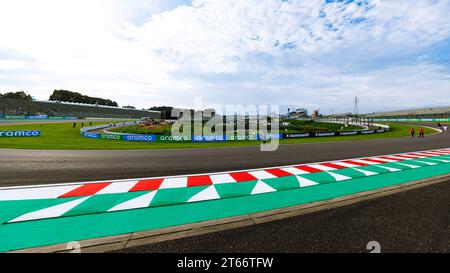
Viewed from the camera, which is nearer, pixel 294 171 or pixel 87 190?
pixel 87 190

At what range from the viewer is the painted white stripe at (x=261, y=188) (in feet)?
18.0

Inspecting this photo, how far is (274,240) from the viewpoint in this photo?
3.13 m

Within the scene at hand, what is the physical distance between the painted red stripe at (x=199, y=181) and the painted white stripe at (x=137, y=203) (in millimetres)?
1383

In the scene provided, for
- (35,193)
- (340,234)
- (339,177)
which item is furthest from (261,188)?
(35,193)

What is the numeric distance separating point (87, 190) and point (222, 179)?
411 cm

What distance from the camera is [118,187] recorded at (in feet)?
19.1

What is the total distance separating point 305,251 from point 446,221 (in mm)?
3240

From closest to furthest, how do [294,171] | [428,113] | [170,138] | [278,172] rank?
1. [278,172]
2. [294,171]
3. [170,138]
4. [428,113]

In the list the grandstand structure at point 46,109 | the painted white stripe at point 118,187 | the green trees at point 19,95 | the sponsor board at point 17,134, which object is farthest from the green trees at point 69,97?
the painted white stripe at point 118,187

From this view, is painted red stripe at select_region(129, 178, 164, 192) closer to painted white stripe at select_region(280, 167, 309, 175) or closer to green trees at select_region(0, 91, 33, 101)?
painted white stripe at select_region(280, 167, 309, 175)

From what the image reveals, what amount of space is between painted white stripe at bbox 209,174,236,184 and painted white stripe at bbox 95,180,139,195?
262cm

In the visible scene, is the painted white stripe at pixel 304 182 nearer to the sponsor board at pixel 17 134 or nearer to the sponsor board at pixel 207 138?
the sponsor board at pixel 207 138

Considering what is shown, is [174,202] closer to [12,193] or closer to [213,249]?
[213,249]

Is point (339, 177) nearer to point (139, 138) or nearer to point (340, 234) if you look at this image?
point (340, 234)
